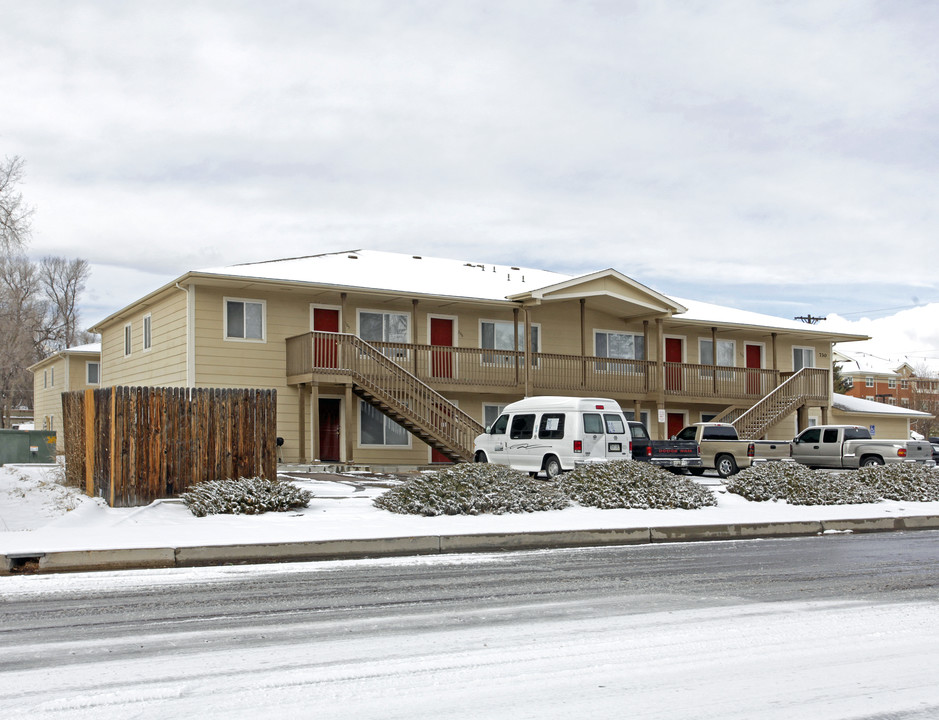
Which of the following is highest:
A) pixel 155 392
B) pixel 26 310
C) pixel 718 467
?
pixel 26 310

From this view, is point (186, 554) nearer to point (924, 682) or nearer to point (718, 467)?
point (924, 682)

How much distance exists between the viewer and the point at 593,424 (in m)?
23.5

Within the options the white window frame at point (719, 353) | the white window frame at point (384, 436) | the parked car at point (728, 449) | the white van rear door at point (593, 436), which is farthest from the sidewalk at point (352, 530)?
the white window frame at point (719, 353)

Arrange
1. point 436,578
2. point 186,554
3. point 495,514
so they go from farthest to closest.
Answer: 1. point 495,514
2. point 186,554
3. point 436,578

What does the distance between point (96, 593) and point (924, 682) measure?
7.09 m

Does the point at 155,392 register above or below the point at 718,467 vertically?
above

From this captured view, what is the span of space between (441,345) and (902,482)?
15.6 meters

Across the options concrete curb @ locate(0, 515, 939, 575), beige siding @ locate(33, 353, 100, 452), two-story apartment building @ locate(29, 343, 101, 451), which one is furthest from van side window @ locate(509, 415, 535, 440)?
two-story apartment building @ locate(29, 343, 101, 451)

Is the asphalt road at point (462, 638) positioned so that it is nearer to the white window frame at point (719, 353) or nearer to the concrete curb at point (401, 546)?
the concrete curb at point (401, 546)

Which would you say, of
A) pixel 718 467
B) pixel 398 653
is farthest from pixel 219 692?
pixel 718 467

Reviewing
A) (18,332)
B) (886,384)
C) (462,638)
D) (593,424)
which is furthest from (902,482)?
(886,384)

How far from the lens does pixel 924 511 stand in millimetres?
17859

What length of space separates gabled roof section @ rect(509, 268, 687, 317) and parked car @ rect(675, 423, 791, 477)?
4.98m

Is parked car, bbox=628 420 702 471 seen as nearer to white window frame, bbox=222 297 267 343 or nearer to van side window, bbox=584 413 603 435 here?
van side window, bbox=584 413 603 435
